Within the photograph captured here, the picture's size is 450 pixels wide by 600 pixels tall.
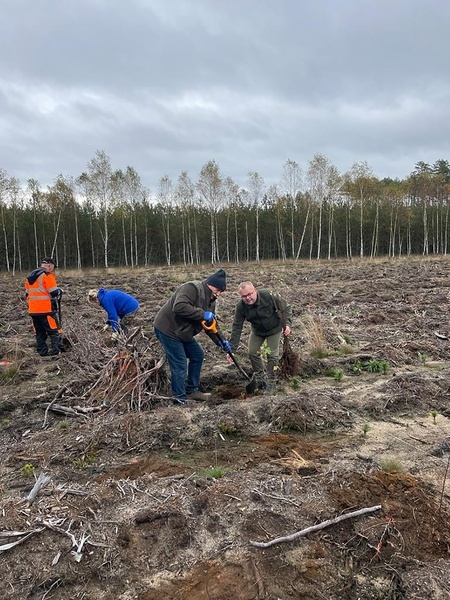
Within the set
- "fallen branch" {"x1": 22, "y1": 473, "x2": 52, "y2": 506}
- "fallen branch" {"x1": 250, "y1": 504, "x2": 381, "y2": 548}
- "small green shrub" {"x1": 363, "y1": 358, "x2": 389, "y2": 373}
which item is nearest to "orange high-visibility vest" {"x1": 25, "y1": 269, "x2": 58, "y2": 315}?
"fallen branch" {"x1": 22, "y1": 473, "x2": 52, "y2": 506}

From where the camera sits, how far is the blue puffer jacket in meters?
7.39

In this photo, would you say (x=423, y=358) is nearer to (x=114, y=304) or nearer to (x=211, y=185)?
(x=114, y=304)

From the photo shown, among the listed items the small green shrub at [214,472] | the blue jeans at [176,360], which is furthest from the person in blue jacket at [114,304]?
the small green shrub at [214,472]

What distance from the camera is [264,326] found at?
19.8ft

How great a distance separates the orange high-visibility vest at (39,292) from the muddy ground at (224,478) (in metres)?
0.94

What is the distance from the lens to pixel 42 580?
265cm

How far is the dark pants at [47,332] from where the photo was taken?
7.89 meters

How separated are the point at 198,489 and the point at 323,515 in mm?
974

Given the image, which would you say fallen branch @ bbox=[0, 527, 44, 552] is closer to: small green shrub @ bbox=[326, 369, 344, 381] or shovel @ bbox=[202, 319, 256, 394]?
shovel @ bbox=[202, 319, 256, 394]

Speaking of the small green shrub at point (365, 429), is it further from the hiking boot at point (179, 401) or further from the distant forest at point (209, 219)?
the distant forest at point (209, 219)

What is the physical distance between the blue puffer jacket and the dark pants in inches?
45.0

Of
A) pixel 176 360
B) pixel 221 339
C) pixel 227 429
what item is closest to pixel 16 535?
pixel 227 429

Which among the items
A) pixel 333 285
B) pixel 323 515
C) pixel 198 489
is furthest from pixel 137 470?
pixel 333 285

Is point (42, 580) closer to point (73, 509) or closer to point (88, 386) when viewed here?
point (73, 509)
